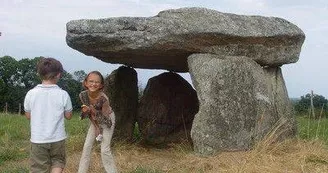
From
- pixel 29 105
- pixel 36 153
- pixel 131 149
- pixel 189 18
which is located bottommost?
pixel 131 149

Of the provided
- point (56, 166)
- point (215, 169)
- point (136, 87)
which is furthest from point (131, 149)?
point (56, 166)

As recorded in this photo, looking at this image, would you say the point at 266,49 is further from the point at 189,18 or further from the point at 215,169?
the point at 215,169

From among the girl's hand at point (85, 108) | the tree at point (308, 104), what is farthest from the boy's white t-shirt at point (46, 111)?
the tree at point (308, 104)

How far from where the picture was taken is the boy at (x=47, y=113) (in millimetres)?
6492

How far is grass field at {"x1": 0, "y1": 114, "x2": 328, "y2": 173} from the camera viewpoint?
8182 millimetres

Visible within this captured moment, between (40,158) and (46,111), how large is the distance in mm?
552

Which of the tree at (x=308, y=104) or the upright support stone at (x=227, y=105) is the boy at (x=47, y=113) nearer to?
the upright support stone at (x=227, y=105)

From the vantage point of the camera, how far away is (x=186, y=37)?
29.6 feet

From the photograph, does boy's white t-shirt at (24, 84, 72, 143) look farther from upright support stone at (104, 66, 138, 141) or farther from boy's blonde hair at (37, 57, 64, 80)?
upright support stone at (104, 66, 138, 141)

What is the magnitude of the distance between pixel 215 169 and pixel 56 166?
7.90 feet

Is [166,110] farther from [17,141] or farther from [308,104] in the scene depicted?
[308,104]

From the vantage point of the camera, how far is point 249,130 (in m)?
9.03

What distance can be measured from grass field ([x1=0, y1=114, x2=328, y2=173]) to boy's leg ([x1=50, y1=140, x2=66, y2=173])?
149 cm

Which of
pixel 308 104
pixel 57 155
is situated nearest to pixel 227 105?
pixel 57 155
